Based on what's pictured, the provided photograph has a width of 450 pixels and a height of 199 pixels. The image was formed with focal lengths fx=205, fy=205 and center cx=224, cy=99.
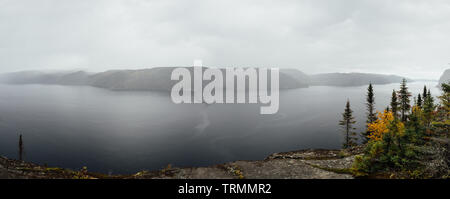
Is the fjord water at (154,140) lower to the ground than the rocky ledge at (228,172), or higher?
lower

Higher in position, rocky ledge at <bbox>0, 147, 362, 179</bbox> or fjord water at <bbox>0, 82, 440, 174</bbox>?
rocky ledge at <bbox>0, 147, 362, 179</bbox>

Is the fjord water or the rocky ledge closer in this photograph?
the rocky ledge

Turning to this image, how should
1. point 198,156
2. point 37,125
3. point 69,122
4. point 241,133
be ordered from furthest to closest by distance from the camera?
point 69,122 → point 37,125 → point 241,133 → point 198,156

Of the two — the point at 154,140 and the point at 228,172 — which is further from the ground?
the point at 228,172

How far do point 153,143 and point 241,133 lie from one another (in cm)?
3913

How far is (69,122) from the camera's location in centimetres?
11412

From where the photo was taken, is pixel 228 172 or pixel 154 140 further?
pixel 154 140

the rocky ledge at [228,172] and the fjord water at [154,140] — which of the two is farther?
the fjord water at [154,140]
